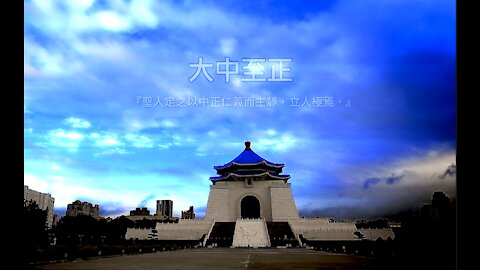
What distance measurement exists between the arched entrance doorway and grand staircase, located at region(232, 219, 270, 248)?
784 centimetres

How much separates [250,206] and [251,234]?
11.2 metres

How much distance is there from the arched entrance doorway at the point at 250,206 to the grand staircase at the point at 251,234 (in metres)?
7.84

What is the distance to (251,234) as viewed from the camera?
31.9m

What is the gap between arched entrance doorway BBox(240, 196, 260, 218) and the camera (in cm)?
4288

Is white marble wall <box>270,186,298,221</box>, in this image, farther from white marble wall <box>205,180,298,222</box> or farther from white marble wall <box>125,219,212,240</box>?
white marble wall <box>125,219,212,240</box>

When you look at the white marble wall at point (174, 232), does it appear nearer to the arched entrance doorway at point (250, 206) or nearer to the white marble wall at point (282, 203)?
the arched entrance doorway at point (250, 206)

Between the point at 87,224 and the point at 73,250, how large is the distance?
859 inches

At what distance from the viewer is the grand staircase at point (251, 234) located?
30453mm

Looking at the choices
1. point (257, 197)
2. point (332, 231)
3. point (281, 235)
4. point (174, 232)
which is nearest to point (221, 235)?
point (174, 232)

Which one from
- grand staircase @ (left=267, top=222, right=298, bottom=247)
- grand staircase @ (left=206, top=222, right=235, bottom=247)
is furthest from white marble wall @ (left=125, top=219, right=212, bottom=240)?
grand staircase @ (left=267, top=222, right=298, bottom=247)

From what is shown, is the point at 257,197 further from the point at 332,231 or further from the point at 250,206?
the point at 332,231

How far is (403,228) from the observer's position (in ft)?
31.6

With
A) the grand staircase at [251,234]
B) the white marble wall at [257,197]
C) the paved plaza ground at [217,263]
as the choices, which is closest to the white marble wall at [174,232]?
the grand staircase at [251,234]
